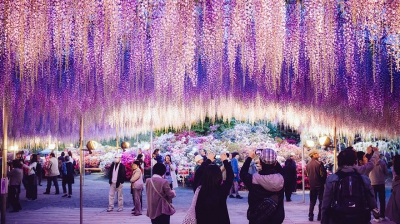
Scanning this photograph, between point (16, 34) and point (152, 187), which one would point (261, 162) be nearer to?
point (152, 187)

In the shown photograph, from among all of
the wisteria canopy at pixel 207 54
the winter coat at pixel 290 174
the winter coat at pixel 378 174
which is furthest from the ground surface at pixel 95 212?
the wisteria canopy at pixel 207 54

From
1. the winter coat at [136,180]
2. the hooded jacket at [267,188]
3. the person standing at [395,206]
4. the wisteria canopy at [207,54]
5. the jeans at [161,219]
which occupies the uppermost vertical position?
the wisteria canopy at [207,54]

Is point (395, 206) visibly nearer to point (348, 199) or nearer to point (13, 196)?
point (348, 199)

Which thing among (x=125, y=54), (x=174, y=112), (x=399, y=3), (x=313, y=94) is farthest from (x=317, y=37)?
(x=174, y=112)

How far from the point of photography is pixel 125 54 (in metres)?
8.24

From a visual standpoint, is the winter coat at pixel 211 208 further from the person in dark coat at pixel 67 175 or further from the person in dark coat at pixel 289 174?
the person in dark coat at pixel 67 175

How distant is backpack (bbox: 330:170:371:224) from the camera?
11.5 feet

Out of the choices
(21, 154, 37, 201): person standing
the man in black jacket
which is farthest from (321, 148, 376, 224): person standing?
(21, 154, 37, 201): person standing

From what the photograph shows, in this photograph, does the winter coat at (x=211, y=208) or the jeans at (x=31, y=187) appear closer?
the winter coat at (x=211, y=208)

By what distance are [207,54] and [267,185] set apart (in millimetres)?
3735

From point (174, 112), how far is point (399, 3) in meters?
7.54

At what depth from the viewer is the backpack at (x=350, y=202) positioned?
139 inches

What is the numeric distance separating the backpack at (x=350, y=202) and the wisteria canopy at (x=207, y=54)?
8.72 ft

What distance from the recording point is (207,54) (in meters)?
6.95
